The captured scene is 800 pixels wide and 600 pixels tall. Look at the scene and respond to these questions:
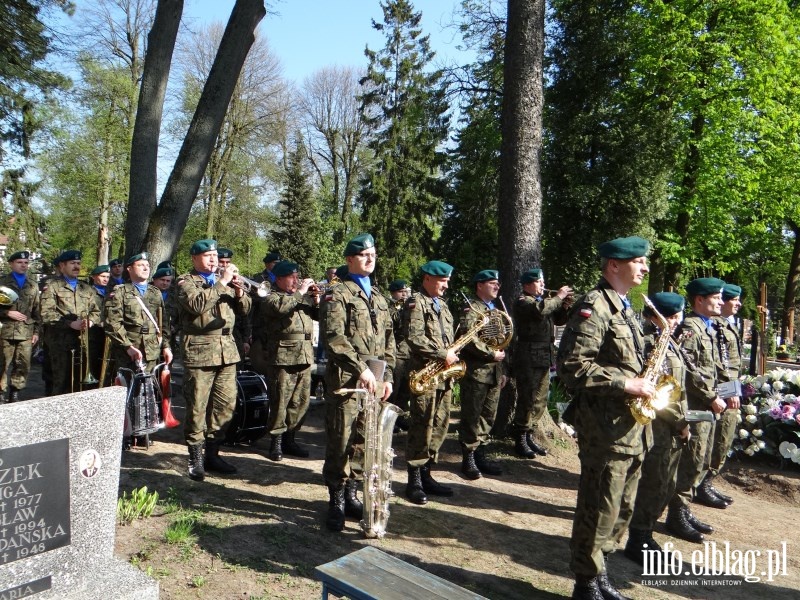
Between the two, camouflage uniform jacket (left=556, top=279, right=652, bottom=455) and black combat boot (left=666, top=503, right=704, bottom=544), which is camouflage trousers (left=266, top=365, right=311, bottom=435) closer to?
camouflage uniform jacket (left=556, top=279, right=652, bottom=455)

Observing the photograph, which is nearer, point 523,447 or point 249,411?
point 249,411

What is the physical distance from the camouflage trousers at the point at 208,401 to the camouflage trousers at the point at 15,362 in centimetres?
463

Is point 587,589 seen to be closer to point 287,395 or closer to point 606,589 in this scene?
point 606,589

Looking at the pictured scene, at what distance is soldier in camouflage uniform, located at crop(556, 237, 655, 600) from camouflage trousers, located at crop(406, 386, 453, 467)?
190cm

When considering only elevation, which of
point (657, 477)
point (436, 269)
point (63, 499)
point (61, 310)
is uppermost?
point (436, 269)

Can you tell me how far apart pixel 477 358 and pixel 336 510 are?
7.89 feet

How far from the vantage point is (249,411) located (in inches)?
282

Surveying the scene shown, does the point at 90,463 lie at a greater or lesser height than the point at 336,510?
greater

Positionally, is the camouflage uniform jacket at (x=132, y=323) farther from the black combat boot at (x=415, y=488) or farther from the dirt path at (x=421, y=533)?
the black combat boot at (x=415, y=488)

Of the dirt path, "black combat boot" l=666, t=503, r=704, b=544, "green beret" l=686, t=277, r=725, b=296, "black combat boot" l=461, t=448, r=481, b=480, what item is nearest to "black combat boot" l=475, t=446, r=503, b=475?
the dirt path

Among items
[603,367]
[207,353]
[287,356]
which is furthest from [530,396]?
[207,353]

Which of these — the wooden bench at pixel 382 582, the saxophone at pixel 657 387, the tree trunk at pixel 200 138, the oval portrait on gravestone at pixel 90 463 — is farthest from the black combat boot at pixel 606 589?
the tree trunk at pixel 200 138

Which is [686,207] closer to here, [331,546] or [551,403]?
[551,403]

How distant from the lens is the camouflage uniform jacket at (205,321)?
20.1ft
